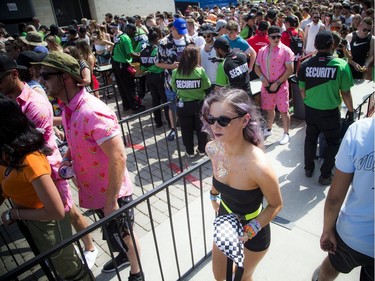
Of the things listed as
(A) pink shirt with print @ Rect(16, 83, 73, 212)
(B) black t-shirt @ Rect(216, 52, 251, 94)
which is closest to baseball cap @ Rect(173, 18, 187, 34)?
(B) black t-shirt @ Rect(216, 52, 251, 94)

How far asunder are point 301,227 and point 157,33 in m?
5.09

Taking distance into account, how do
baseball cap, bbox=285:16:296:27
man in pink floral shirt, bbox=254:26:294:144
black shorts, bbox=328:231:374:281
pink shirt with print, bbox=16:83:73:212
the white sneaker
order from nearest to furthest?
black shorts, bbox=328:231:374:281
pink shirt with print, bbox=16:83:73:212
man in pink floral shirt, bbox=254:26:294:144
the white sneaker
baseball cap, bbox=285:16:296:27

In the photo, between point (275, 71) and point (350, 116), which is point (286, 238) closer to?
point (350, 116)

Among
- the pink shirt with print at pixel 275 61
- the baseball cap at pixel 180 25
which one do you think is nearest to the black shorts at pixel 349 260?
the pink shirt with print at pixel 275 61

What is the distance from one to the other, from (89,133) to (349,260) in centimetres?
208

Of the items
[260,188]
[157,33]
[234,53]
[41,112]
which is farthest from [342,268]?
[157,33]

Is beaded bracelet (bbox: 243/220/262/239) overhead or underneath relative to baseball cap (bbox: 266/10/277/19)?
underneath

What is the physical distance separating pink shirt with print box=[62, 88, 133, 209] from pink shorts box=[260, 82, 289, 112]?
3490mm

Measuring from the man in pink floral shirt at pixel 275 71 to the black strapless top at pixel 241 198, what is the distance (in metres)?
3.00

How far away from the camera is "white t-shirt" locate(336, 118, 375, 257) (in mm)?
1659

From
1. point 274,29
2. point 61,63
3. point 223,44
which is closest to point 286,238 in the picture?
point 61,63

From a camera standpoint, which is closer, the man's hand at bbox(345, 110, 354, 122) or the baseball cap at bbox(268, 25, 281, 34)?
the man's hand at bbox(345, 110, 354, 122)

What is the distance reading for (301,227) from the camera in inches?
131

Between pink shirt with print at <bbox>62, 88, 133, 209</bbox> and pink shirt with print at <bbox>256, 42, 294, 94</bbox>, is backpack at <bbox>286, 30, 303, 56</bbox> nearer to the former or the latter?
pink shirt with print at <bbox>256, 42, 294, 94</bbox>
